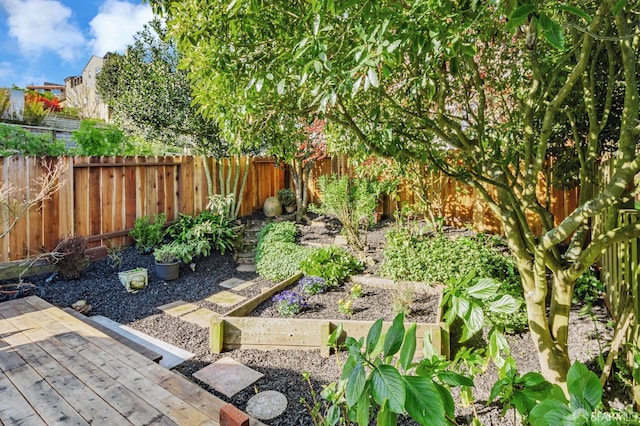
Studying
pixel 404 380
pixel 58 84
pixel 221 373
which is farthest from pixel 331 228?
pixel 58 84

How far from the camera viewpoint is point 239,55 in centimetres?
211

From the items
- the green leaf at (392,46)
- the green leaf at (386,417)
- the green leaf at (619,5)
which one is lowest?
the green leaf at (386,417)

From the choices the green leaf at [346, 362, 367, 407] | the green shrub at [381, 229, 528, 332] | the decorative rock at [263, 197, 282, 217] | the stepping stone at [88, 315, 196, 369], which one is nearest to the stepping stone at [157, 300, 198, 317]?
the stepping stone at [88, 315, 196, 369]

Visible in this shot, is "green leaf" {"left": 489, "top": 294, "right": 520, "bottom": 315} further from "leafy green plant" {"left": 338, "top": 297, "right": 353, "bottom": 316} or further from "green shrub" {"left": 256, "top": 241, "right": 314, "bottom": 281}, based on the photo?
"green shrub" {"left": 256, "top": 241, "right": 314, "bottom": 281}

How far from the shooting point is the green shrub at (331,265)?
4375 mm

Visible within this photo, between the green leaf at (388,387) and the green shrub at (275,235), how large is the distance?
16.3ft

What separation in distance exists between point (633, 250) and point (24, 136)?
7591 mm

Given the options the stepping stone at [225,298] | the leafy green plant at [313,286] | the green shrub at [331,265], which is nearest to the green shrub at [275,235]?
the stepping stone at [225,298]

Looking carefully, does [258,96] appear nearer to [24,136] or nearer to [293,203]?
[24,136]

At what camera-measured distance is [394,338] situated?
2.87 feet

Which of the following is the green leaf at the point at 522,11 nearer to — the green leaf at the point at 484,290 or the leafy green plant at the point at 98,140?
the green leaf at the point at 484,290

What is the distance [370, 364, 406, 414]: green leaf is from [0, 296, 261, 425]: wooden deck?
1458mm

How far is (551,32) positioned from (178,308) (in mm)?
4286

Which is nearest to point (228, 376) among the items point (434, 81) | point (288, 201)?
point (434, 81)
